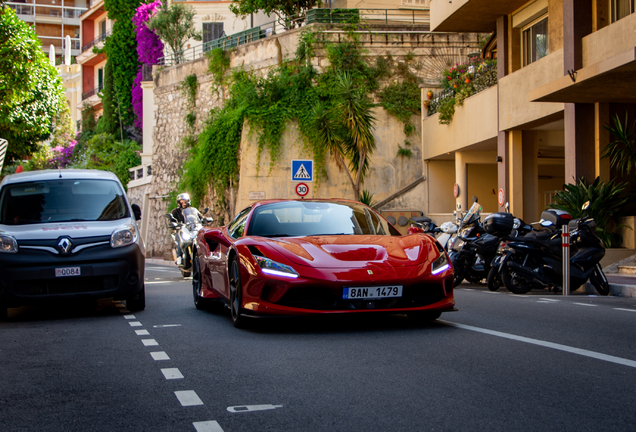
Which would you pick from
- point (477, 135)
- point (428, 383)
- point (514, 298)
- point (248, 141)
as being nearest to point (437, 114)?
point (477, 135)

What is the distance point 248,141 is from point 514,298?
2062 cm

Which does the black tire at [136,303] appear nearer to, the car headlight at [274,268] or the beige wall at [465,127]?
the car headlight at [274,268]

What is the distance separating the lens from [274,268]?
23.7ft

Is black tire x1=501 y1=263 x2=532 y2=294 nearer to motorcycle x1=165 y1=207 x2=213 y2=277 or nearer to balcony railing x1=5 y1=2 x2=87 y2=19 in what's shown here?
motorcycle x1=165 y1=207 x2=213 y2=277

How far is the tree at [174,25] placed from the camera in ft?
137

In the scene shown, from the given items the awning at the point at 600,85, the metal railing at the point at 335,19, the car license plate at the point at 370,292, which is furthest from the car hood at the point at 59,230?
the metal railing at the point at 335,19

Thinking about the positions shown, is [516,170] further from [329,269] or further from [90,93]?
[90,93]

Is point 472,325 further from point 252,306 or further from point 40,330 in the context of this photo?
point 40,330

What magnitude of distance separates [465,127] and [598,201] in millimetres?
9657

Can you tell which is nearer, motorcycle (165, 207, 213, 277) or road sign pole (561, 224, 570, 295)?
road sign pole (561, 224, 570, 295)

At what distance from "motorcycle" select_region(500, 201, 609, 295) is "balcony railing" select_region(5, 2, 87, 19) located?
8872cm

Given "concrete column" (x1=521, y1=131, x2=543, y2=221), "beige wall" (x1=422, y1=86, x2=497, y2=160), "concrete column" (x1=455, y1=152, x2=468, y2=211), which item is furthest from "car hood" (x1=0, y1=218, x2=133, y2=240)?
"concrete column" (x1=455, y1=152, x2=468, y2=211)

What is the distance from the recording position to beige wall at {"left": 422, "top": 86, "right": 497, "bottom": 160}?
23.6 meters

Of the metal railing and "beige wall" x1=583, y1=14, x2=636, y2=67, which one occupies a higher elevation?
the metal railing
